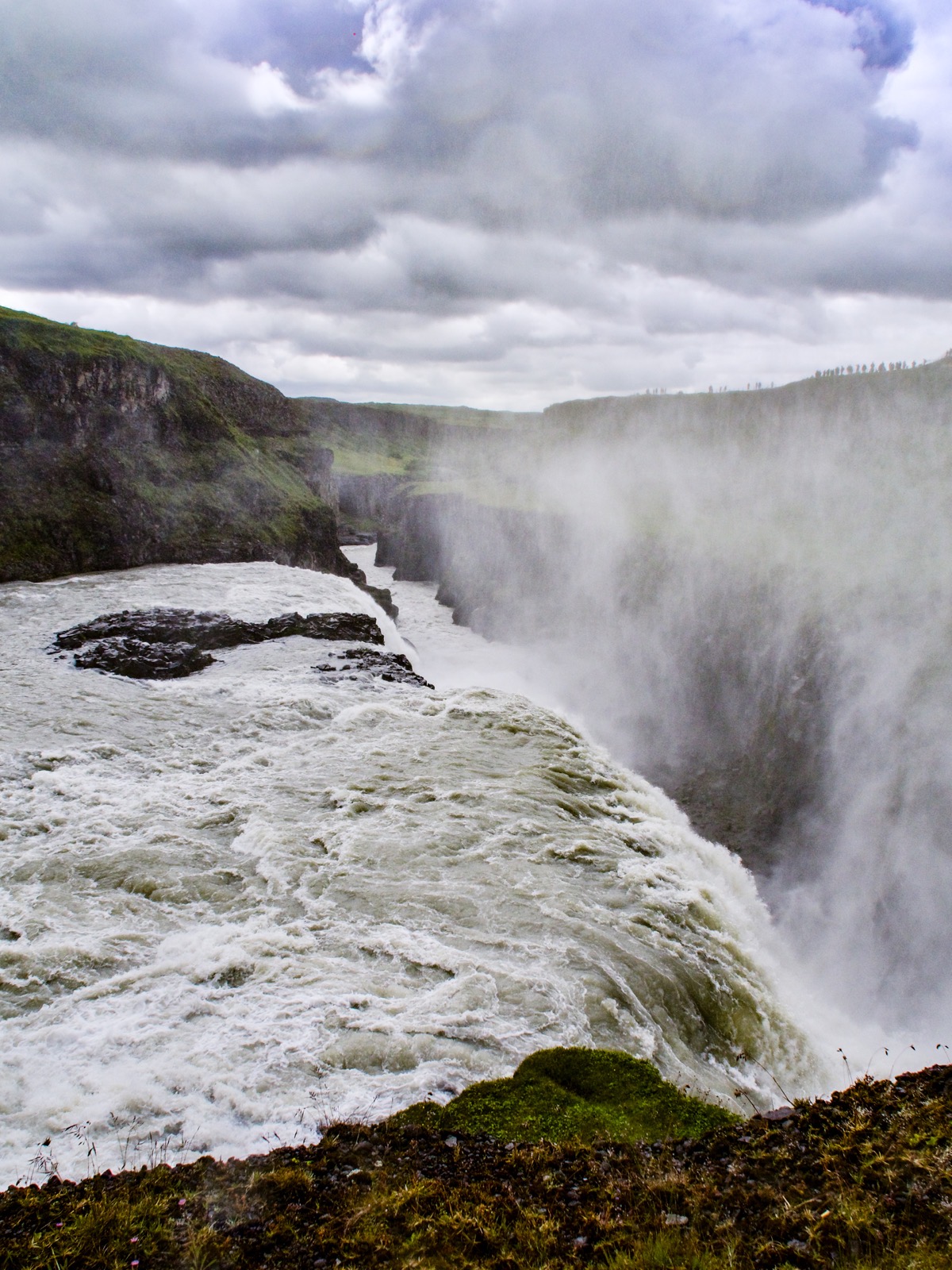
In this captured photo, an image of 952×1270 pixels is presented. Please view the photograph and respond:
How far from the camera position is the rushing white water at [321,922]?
7.96m

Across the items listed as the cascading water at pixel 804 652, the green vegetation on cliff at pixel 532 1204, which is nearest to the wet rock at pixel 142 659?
the cascading water at pixel 804 652

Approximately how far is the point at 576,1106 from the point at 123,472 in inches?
1513

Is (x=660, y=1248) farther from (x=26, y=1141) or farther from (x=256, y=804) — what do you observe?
(x=256, y=804)

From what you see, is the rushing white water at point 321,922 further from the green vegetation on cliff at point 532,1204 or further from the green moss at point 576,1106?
the green vegetation on cliff at point 532,1204

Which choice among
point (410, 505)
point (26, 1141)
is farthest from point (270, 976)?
point (410, 505)

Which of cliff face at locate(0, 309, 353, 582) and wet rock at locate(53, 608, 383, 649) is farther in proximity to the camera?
cliff face at locate(0, 309, 353, 582)

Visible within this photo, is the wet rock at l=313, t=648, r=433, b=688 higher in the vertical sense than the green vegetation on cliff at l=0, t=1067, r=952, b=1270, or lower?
lower

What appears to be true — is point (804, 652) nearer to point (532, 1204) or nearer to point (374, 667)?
point (374, 667)

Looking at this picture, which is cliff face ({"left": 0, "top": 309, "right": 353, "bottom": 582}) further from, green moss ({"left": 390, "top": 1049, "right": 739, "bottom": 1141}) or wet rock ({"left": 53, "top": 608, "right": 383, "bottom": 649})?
green moss ({"left": 390, "top": 1049, "right": 739, "bottom": 1141})

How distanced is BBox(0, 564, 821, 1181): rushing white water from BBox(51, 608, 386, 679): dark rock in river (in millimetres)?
2610

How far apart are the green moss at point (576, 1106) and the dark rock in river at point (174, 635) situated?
18973mm

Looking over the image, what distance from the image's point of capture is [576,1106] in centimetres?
765

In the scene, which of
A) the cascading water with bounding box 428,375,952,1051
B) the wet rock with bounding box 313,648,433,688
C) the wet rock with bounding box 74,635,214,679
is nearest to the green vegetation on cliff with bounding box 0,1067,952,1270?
the cascading water with bounding box 428,375,952,1051

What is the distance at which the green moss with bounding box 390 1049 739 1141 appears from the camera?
7.16 m
